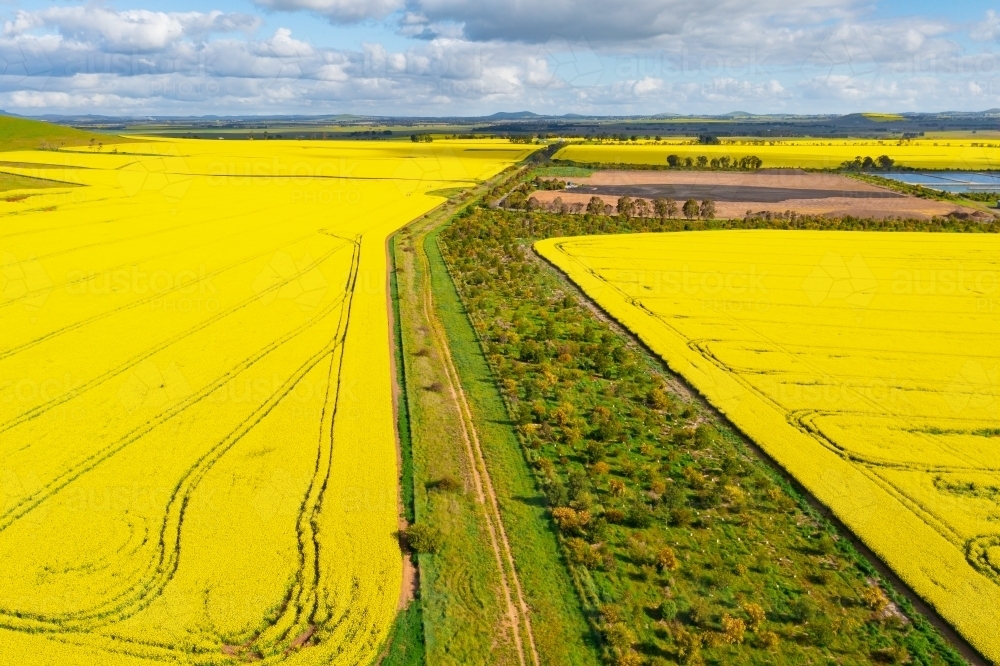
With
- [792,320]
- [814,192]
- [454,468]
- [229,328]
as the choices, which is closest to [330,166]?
[814,192]

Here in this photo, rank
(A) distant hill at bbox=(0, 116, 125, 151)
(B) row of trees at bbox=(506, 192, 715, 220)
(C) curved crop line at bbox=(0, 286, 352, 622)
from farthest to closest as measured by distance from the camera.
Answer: (A) distant hill at bbox=(0, 116, 125, 151), (B) row of trees at bbox=(506, 192, 715, 220), (C) curved crop line at bbox=(0, 286, 352, 622)

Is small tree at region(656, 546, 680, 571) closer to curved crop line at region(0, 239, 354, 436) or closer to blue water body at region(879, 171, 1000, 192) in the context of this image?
curved crop line at region(0, 239, 354, 436)

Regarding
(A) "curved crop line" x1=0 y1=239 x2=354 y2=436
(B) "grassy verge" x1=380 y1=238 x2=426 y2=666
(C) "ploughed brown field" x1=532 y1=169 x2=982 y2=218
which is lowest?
(B) "grassy verge" x1=380 y1=238 x2=426 y2=666

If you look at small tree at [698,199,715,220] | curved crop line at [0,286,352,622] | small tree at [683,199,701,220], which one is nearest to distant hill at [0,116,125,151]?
curved crop line at [0,286,352,622]

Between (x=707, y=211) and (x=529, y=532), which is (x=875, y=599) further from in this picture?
(x=707, y=211)

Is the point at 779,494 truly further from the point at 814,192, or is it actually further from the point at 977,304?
the point at 814,192

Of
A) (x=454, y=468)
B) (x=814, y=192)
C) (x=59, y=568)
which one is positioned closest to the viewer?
(x=59, y=568)

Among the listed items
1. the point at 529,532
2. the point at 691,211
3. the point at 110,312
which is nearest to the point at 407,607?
the point at 529,532
